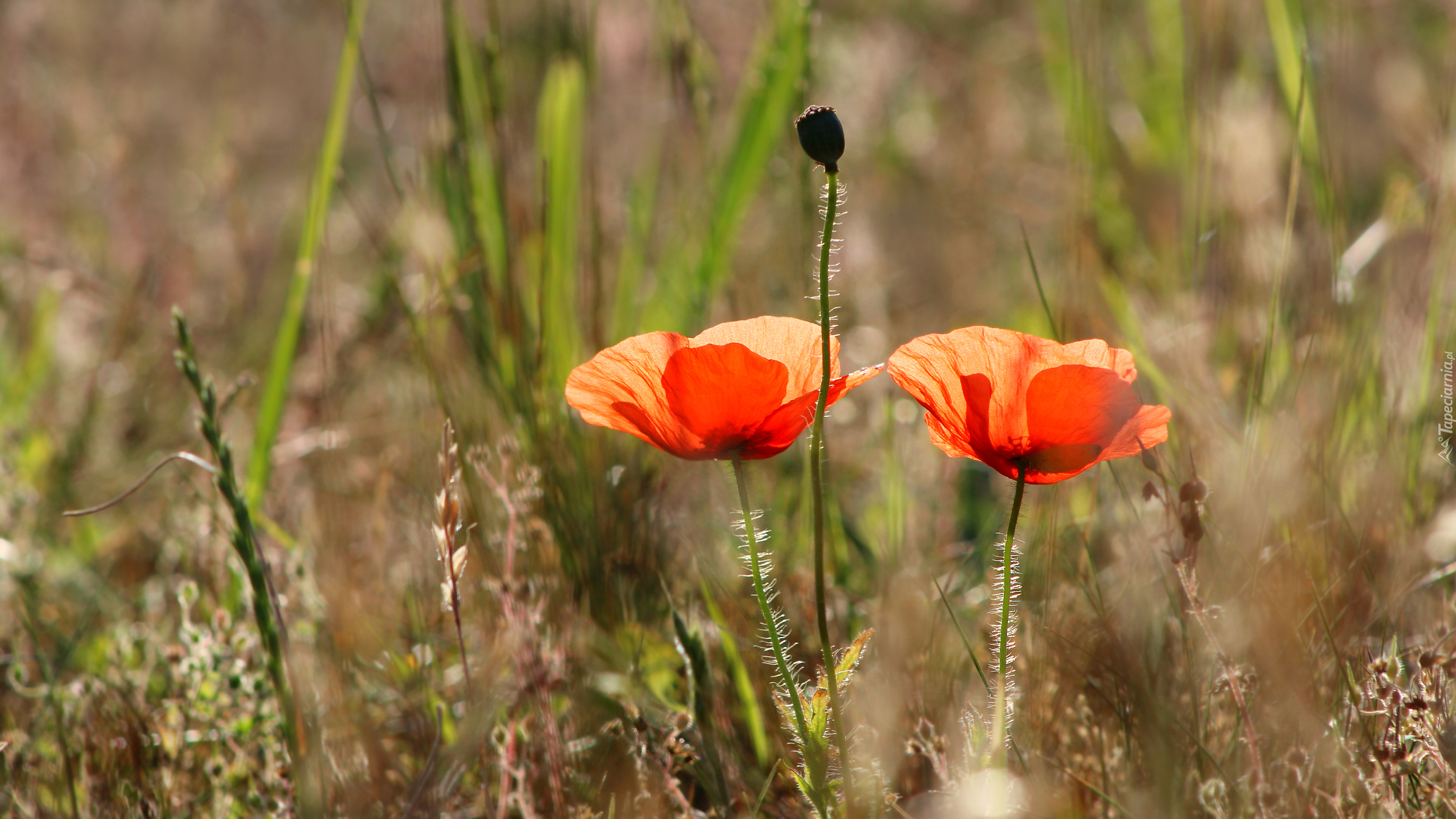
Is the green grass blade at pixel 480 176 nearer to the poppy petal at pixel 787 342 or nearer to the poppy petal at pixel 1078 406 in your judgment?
the poppy petal at pixel 787 342

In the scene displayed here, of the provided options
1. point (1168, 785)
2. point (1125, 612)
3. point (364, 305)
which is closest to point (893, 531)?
point (1125, 612)

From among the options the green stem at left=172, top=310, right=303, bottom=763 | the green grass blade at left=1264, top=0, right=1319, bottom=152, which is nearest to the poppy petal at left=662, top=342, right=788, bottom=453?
the green stem at left=172, top=310, right=303, bottom=763

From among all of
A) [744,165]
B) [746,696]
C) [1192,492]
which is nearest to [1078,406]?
[1192,492]

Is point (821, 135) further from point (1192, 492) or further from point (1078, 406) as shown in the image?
point (1192, 492)

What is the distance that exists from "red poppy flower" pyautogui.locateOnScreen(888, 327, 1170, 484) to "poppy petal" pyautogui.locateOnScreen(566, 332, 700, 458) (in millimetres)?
174

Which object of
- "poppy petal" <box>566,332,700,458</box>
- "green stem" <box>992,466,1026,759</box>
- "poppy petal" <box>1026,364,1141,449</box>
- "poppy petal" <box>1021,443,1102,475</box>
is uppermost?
"poppy petal" <box>566,332,700,458</box>

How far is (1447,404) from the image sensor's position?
3.97 feet

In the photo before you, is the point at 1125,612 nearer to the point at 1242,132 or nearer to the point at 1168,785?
the point at 1168,785

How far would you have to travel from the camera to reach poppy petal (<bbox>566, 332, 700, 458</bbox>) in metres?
0.78

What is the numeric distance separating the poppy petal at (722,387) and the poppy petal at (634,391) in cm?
2

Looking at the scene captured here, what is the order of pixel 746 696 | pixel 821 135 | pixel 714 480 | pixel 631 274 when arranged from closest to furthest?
pixel 821 135 < pixel 746 696 < pixel 714 480 < pixel 631 274

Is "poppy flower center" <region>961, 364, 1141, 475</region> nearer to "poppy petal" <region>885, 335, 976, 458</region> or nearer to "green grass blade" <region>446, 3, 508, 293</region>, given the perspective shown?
"poppy petal" <region>885, 335, 976, 458</region>

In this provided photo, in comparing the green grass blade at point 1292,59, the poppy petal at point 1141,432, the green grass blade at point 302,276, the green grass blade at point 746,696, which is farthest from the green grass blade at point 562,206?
the green grass blade at point 1292,59

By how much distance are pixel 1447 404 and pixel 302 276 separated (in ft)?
4.98
